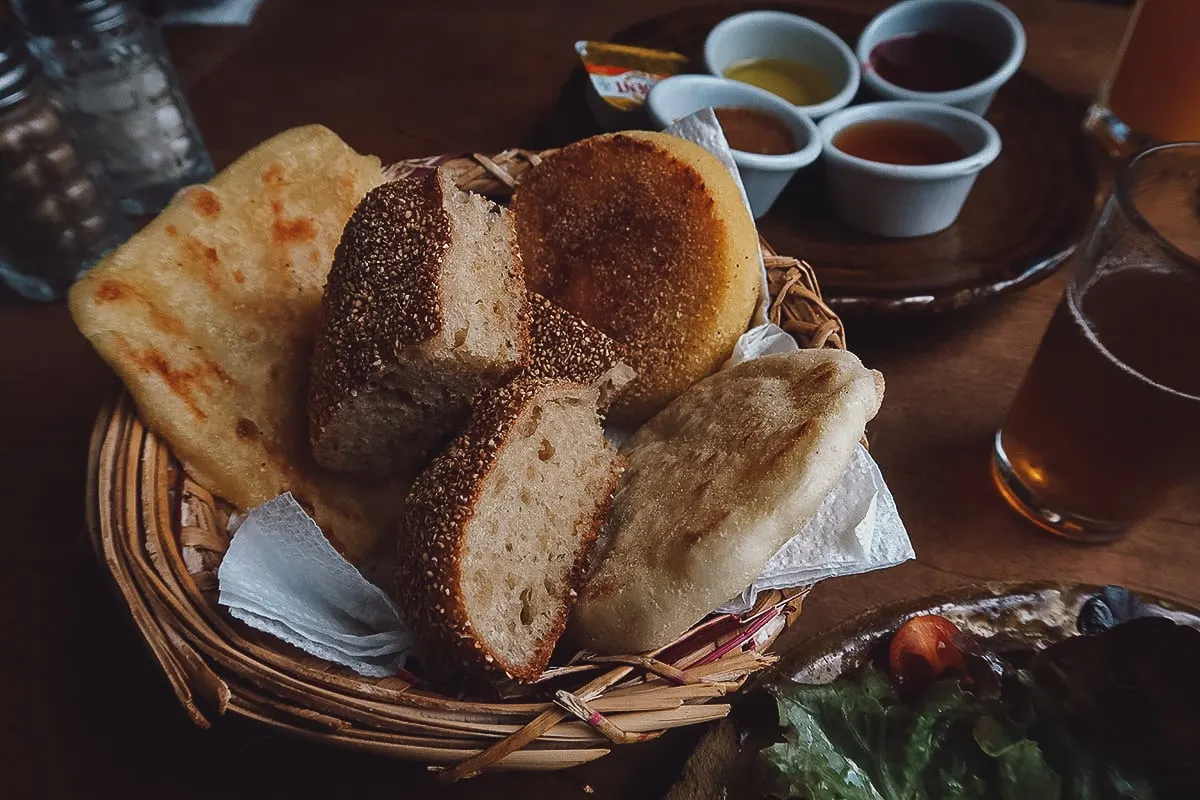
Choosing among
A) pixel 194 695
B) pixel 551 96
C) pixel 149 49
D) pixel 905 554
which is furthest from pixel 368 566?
pixel 551 96

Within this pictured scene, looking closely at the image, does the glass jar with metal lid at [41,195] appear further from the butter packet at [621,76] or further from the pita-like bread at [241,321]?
the butter packet at [621,76]

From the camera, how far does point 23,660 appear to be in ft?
3.46

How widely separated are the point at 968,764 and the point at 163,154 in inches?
67.2

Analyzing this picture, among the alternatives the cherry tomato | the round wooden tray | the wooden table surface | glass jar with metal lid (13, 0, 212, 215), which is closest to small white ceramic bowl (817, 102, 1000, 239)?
the round wooden tray

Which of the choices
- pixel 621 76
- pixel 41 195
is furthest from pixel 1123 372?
pixel 41 195

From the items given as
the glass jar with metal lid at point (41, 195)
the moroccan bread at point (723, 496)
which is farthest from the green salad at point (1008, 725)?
the glass jar with metal lid at point (41, 195)

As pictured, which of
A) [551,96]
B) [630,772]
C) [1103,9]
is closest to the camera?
[630,772]

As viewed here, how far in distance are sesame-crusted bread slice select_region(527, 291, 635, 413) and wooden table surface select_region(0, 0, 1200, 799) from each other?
43cm

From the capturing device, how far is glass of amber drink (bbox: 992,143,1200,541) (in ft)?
3.36

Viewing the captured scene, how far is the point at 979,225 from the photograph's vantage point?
1530mm

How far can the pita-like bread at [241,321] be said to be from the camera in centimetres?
105

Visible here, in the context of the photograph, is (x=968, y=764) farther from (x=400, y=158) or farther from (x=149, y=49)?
(x=149, y=49)

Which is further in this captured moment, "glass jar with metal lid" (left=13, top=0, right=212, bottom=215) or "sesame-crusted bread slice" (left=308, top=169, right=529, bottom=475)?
"glass jar with metal lid" (left=13, top=0, right=212, bottom=215)

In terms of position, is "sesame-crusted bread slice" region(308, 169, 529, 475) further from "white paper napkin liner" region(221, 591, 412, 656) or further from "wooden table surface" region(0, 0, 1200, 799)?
"wooden table surface" region(0, 0, 1200, 799)
